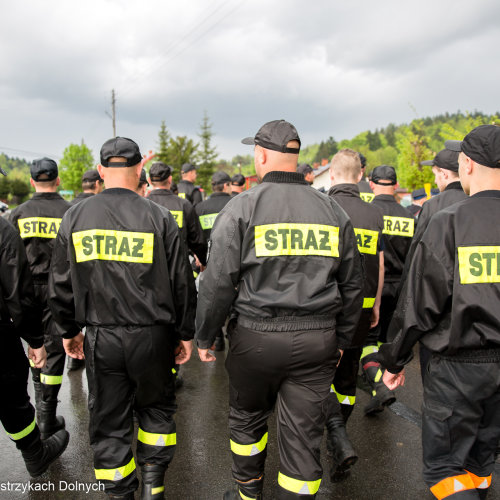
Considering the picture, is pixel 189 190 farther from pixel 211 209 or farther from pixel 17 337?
pixel 17 337

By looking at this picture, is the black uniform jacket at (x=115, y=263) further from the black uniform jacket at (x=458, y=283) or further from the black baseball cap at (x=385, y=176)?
the black baseball cap at (x=385, y=176)

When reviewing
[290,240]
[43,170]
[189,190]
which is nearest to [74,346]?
[290,240]

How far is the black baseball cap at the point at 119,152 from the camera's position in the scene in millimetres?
2721

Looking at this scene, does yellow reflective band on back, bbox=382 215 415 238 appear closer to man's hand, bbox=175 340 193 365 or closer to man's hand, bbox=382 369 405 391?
man's hand, bbox=382 369 405 391

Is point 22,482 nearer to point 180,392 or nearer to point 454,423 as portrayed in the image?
point 180,392

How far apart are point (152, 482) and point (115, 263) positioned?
4.91ft

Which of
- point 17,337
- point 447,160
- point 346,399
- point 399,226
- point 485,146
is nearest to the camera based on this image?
point 485,146

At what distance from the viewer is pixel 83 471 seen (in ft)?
10.8

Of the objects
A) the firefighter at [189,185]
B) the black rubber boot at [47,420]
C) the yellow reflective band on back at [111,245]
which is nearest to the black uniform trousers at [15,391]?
the black rubber boot at [47,420]

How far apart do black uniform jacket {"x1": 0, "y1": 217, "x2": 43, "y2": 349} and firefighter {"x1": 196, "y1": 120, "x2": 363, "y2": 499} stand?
1.24 metres

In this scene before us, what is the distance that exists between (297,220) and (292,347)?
739mm

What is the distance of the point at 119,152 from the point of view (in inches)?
107

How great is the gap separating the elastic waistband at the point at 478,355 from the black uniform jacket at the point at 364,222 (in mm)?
1448

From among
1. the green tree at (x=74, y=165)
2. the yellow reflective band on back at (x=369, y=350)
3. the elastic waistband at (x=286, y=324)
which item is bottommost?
the yellow reflective band on back at (x=369, y=350)
